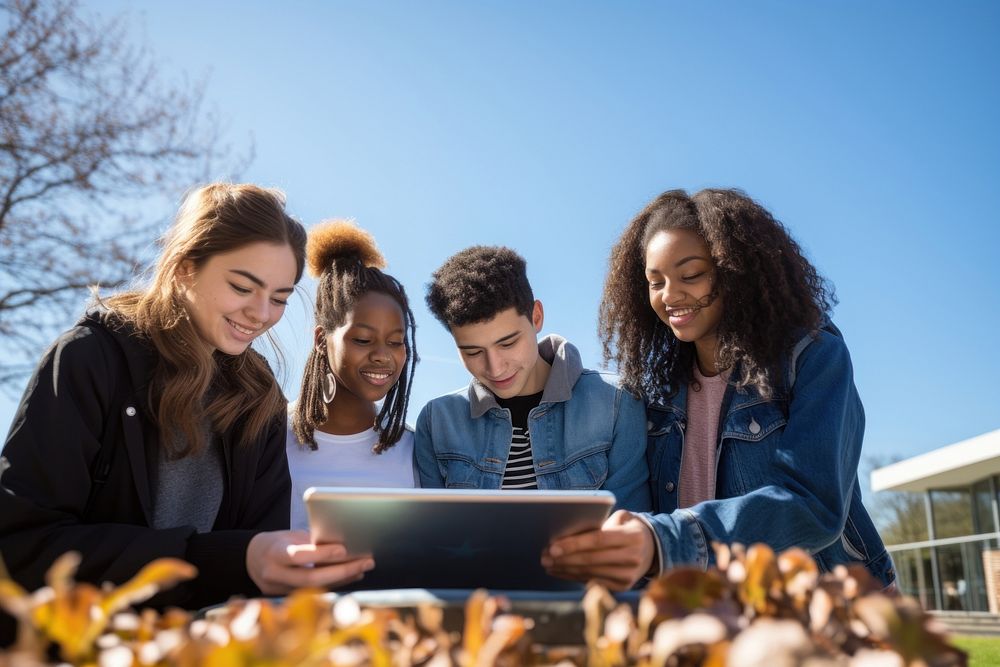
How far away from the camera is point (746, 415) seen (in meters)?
2.52

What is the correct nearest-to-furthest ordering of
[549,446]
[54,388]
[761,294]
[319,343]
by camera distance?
[54,388]
[761,294]
[549,446]
[319,343]

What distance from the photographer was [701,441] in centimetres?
275

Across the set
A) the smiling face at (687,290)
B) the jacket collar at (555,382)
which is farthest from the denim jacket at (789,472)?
the jacket collar at (555,382)

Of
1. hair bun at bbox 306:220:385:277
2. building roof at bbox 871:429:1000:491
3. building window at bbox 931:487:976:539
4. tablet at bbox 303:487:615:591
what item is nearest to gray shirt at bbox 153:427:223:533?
tablet at bbox 303:487:615:591

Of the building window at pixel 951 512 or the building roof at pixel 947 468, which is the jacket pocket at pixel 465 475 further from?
the building window at pixel 951 512

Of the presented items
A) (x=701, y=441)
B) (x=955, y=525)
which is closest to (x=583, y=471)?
(x=701, y=441)

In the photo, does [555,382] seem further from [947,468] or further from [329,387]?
[947,468]

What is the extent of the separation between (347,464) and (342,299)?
66 cm

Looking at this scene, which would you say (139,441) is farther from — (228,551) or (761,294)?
(761,294)

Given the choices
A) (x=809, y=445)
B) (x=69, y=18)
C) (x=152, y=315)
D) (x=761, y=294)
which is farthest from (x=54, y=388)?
(x=69, y=18)

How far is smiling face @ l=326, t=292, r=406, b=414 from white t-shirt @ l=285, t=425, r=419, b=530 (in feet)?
0.54

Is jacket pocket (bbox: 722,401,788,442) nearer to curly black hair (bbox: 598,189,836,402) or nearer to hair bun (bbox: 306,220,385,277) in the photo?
curly black hair (bbox: 598,189,836,402)

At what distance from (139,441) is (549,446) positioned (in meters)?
1.45

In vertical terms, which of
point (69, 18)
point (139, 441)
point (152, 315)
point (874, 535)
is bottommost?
point (874, 535)
